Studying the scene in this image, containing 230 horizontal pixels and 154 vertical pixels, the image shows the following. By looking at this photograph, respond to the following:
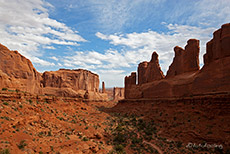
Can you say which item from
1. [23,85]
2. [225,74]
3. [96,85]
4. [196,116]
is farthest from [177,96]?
[96,85]

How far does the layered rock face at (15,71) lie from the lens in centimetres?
2240

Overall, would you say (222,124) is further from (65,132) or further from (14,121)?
(14,121)

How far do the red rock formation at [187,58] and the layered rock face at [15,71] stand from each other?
30494 mm

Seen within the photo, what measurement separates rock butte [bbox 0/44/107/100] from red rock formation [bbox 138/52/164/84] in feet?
70.8

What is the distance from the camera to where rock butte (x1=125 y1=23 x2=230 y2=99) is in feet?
69.5

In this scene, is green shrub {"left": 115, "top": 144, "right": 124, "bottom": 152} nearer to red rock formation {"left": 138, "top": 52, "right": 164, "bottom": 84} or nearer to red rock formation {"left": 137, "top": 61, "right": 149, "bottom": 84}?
red rock formation {"left": 138, "top": 52, "right": 164, "bottom": 84}

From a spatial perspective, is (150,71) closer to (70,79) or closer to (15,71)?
(70,79)

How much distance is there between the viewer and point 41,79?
1742 inches

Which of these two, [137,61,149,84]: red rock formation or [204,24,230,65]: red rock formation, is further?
[137,61,149,84]: red rock formation

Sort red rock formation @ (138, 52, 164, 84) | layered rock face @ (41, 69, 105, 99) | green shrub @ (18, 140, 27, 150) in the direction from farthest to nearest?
layered rock face @ (41, 69, 105, 99) → red rock formation @ (138, 52, 164, 84) → green shrub @ (18, 140, 27, 150)

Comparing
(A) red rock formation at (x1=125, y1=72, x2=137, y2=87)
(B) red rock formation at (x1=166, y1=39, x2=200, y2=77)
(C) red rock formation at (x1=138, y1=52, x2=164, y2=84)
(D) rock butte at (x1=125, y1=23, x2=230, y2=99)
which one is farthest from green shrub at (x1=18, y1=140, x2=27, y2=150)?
(A) red rock formation at (x1=125, y1=72, x2=137, y2=87)

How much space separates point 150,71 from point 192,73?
44.5ft

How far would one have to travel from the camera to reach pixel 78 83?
53.1 meters

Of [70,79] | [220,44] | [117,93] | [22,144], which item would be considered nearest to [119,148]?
[22,144]
